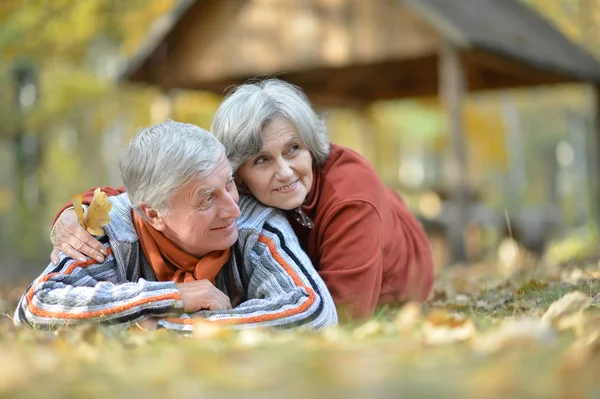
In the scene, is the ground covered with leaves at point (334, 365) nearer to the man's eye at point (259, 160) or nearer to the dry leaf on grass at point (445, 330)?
the dry leaf on grass at point (445, 330)

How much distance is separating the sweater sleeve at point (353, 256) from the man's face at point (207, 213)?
1.75ft

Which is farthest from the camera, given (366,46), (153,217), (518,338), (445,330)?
(366,46)

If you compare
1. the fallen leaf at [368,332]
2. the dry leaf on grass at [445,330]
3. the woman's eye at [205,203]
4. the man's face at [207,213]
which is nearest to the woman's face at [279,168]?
the man's face at [207,213]

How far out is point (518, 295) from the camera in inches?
178

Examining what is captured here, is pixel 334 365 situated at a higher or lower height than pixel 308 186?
lower

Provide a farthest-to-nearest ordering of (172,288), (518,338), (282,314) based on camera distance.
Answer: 1. (172,288)
2. (282,314)
3. (518,338)

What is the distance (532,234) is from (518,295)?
12660mm

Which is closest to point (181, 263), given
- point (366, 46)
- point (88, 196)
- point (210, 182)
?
point (210, 182)

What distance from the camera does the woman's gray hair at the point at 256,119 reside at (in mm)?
3801

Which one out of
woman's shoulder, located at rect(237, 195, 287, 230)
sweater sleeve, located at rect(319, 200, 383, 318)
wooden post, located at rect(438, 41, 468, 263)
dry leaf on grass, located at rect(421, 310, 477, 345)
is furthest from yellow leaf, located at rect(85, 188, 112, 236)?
wooden post, located at rect(438, 41, 468, 263)

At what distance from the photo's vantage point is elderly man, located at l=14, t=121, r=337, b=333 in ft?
10.9

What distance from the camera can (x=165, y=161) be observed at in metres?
3.40

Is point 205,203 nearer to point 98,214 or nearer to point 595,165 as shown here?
point 98,214

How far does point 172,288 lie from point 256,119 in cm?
92
